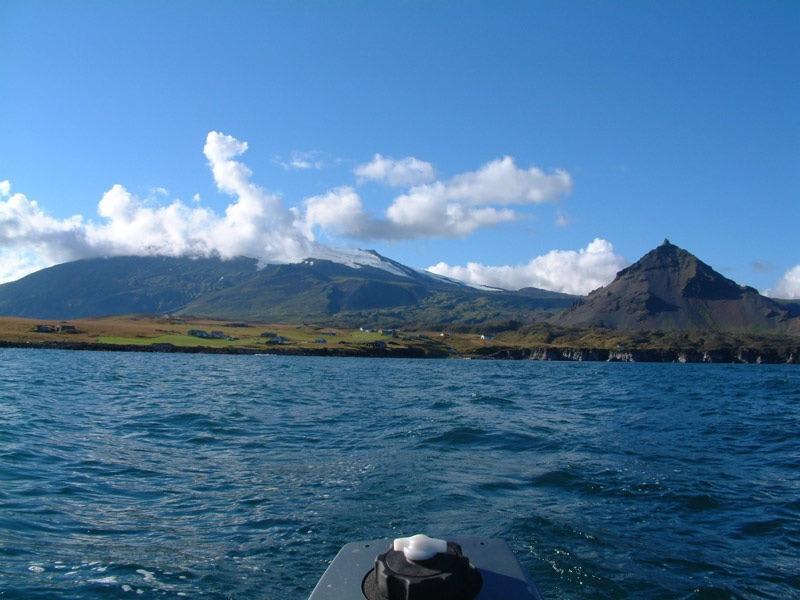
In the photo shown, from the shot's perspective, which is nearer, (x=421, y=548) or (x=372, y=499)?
(x=421, y=548)

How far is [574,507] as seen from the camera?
1664 cm

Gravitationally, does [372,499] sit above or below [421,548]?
below

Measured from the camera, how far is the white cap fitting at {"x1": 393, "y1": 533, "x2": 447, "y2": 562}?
19.2 ft

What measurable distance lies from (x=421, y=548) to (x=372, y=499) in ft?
38.4

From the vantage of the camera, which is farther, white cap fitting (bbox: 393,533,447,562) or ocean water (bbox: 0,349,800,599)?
ocean water (bbox: 0,349,800,599)

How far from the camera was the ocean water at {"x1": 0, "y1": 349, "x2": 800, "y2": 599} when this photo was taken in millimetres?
11734

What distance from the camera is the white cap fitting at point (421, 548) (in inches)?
231

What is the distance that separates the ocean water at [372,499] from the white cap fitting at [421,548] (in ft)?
19.0

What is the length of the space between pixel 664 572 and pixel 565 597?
262cm

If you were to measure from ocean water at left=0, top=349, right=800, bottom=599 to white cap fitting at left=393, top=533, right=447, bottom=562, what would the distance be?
19.0 ft

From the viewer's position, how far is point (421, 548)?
5891 mm

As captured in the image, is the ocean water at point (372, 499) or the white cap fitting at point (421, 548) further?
the ocean water at point (372, 499)

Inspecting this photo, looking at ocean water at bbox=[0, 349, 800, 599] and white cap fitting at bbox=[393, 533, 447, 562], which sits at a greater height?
white cap fitting at bbox=[393, 533, 447, 562]

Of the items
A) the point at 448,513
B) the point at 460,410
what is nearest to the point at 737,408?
the point at 460,410
